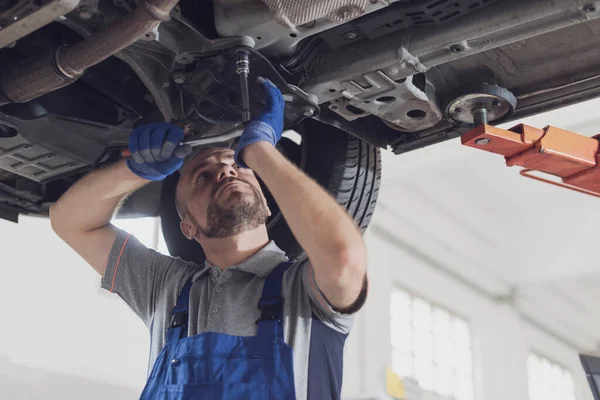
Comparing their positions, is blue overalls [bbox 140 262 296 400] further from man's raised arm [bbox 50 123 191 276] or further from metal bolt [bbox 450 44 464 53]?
metal bolt [bbox 450 44 464 53]

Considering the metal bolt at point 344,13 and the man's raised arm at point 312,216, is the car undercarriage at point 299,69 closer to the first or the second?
the metal bolt at point 344,13

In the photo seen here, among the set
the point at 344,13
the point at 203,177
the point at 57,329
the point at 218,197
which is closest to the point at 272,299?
the point at 218,197

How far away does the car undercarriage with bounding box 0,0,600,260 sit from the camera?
47.6 inches

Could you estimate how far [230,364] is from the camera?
52.3 inches

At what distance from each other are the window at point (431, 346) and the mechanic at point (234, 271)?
12.2ft

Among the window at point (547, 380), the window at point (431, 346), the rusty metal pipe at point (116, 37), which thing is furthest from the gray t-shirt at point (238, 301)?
the window at point (547, 380)

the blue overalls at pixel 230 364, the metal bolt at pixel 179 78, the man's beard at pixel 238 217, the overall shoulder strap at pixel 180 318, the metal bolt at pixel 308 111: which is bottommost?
the blue overalls at pixel 230 364

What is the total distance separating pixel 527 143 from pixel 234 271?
2.22 feet

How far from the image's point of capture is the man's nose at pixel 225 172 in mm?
1657

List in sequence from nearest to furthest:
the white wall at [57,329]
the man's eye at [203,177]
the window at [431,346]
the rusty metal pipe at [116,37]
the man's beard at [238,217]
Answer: the rusty metal pipe at [116,37] < the man's beard at [238,217] < the man's eye at [203,177] < the white wall at [57,329] < the window at [431,346]

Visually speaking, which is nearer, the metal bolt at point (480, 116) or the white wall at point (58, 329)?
the metal bolt at point (480, 116)

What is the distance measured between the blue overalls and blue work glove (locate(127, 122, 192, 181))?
1.10ft

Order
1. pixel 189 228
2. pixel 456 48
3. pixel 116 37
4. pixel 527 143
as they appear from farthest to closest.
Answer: pixel 189 228, pixel 527 143, pixel 456 48, pixel 116 37

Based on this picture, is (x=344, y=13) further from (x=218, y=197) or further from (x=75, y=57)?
(x=218, y=197)
